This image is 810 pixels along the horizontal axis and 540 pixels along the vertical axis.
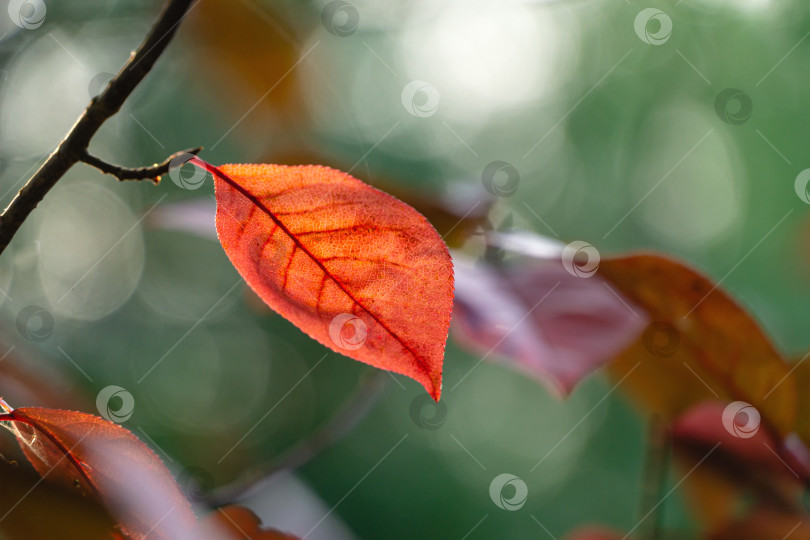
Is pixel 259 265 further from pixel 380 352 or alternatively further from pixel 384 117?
pixel 384 117

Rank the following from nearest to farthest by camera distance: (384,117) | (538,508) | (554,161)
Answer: (538,508)
(384,117)
(554,161)

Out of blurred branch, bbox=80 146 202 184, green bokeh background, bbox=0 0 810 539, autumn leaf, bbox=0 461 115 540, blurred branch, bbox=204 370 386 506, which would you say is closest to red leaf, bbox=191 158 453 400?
blurred branch, bbox=80 146 202 184

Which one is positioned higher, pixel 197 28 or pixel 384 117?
pixel 384 117

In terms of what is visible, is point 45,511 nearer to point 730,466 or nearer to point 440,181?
point 730,466

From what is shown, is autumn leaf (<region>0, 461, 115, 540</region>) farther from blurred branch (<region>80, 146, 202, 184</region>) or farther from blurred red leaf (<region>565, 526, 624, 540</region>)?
blurred red leaf (<region>565, 526, 624, 540</region>)

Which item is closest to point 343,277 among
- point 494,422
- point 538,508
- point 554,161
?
point 538,508
